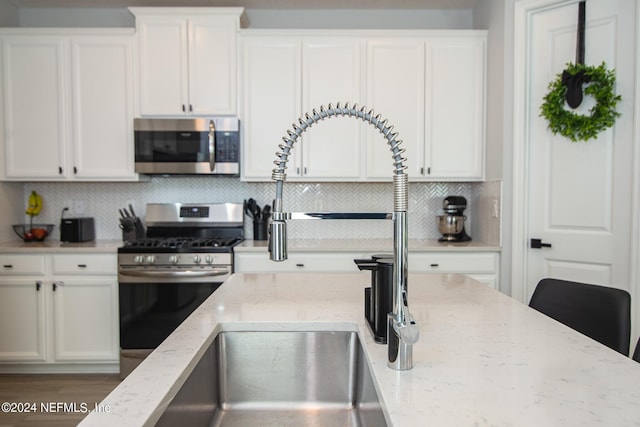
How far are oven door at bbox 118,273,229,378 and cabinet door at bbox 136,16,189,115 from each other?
4.02ft

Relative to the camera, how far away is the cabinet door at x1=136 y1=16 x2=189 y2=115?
10.5 feet

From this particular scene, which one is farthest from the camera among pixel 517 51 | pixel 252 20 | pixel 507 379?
pixel 252 20

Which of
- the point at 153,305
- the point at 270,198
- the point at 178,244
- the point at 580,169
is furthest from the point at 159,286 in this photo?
the point at 580,169

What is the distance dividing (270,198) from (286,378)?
2585 mm

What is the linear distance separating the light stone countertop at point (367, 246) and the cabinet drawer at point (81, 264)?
0.89 metres

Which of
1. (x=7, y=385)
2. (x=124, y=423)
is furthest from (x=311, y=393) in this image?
(x=7, y=385)

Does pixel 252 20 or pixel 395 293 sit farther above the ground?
pixel 252 20

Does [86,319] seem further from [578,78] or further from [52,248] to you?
[578,78]

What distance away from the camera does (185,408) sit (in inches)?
34.5

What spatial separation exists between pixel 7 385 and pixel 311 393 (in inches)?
111

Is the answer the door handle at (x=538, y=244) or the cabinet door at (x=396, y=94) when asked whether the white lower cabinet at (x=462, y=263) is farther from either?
the cabinet door at (x=396, y=94)

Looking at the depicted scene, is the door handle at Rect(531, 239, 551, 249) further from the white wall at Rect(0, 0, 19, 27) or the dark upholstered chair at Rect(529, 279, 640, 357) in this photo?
the white wall at Rect(0, 0, 19, 27)

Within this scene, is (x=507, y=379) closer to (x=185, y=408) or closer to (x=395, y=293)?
(x=395, y=293)

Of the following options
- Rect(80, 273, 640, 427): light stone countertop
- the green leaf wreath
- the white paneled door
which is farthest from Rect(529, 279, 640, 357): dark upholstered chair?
the green leaf wreath
